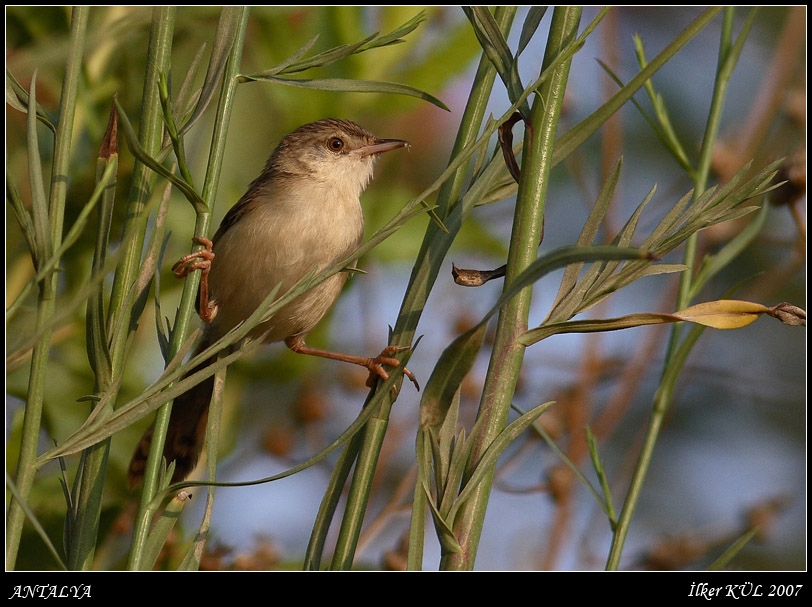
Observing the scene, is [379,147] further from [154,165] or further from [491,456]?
[491,456]

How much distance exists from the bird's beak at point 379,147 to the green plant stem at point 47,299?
8.30 ft

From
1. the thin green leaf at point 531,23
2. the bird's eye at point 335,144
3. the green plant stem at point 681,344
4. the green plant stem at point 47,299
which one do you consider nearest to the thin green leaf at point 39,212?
the green plant stem at point 47,299

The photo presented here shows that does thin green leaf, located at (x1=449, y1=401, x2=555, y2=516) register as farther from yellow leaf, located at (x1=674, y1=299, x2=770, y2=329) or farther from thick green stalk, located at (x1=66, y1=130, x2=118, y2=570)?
thick green stalk, located at (x1=66, y1=130, x2=118, y2=570)

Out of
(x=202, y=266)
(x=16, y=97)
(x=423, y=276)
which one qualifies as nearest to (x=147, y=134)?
(x=16, y=97)

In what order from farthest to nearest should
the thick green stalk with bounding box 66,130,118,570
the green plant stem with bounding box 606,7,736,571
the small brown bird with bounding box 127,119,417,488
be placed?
the small brown bird with bounding box 127,119,417,488 < the green plant stem with bounding box 606,7,736,571 < the thick green stalk with bounding box 66,130,118,570

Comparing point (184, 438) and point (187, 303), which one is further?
Result: point (184, 438)

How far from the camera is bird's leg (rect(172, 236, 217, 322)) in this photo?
1.37m

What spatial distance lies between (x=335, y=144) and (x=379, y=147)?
29 cm

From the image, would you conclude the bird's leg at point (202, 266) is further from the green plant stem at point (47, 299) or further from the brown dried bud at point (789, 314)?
the brown dried bud at point (789, 314)

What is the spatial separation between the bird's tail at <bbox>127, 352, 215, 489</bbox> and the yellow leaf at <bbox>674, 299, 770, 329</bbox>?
165 centimetres

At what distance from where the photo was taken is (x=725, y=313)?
1.35 meters

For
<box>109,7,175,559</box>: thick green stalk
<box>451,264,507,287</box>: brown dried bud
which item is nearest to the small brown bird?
<box>451,264,507,287</box>: brown dried bud

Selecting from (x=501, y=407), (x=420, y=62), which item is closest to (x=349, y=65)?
(x=420, y=62)

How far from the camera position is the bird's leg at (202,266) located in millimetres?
1370
